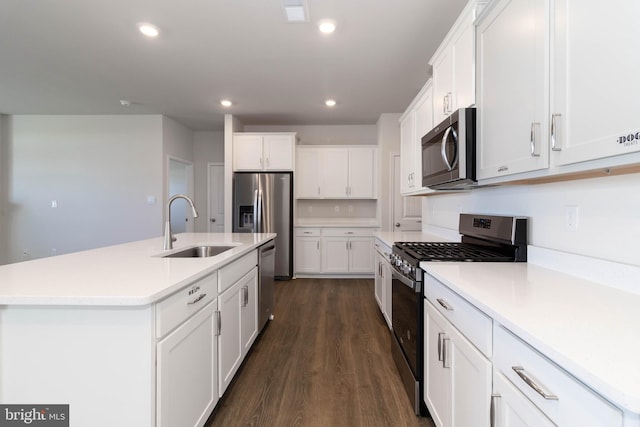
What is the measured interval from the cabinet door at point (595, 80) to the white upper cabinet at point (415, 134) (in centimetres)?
133

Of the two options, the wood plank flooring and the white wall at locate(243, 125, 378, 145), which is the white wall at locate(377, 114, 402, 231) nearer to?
the white wall at locate(243, 125, 378, 145)

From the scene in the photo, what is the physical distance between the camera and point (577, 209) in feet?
4.26

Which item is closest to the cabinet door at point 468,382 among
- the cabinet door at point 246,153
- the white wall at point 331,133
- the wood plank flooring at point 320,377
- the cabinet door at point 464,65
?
the wood plank flooring at point 320,377

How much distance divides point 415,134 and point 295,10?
57.2 inches

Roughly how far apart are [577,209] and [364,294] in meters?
3.01

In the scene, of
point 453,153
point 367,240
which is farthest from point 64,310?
point 367,240

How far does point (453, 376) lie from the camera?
1226mm

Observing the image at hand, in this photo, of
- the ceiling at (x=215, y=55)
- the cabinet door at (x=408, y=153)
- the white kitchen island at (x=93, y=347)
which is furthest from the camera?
the cabinet door at (x=408, y=153)

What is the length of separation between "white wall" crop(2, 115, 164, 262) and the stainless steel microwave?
14.9ft

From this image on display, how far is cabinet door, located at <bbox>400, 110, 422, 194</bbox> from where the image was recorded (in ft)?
9.55

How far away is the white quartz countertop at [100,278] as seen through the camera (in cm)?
101

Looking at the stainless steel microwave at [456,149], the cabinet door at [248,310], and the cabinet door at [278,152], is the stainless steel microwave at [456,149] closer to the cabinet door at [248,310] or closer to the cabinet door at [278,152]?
the cabinet door at [248,310]

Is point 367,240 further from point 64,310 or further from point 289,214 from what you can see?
point 64,310

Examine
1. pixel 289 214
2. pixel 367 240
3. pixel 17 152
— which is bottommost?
pixel 367 240
